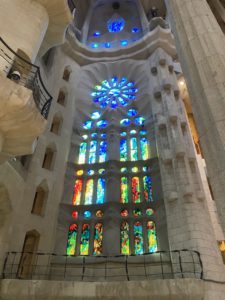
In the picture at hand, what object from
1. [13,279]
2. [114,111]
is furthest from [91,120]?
[13,279]

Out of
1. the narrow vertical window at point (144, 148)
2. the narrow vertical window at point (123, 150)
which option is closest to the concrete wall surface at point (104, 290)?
the narrow vertical window at point (144, 148)

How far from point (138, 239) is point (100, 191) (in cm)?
271

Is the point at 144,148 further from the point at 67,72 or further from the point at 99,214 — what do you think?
the point at 67,72

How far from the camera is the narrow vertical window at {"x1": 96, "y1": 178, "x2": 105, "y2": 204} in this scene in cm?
1205

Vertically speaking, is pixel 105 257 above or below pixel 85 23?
below

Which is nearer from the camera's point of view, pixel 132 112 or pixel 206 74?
pixel 206 74

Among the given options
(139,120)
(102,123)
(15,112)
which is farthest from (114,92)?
(15,112)

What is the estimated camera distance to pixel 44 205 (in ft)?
36.0

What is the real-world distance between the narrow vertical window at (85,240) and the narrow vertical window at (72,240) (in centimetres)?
28

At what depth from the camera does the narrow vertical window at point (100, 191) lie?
39.5 ft

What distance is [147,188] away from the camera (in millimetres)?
12219

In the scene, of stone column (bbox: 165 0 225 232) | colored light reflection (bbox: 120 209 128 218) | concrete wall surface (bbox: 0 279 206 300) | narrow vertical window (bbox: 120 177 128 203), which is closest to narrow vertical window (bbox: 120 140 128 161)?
narrow vertical window (bbox: 120 177 128 203)

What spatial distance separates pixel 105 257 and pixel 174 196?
11.1ft

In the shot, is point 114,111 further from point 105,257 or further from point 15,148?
point 15,148
